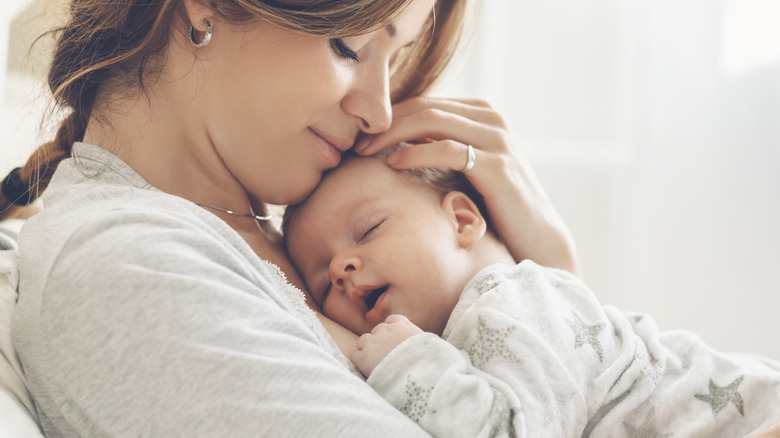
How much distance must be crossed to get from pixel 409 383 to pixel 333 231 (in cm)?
35

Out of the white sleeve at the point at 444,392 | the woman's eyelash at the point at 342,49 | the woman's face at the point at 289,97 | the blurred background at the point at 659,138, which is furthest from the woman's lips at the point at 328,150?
the blurred background at the point at 659,138

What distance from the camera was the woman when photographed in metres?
0.72

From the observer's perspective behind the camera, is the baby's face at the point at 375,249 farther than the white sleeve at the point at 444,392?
Yes

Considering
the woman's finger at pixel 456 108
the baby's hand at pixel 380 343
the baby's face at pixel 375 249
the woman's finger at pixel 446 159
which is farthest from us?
the woman's finger at pixel 456 108

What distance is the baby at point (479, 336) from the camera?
0.87 metres

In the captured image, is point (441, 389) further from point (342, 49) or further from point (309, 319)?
point (342, 49)

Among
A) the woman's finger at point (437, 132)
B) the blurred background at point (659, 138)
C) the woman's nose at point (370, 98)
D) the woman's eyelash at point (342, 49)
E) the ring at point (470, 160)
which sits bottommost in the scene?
the blurred background at point (659, 138)

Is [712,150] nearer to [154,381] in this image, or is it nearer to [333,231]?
[333,231]

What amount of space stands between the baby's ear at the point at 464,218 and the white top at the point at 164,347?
1.34 feet

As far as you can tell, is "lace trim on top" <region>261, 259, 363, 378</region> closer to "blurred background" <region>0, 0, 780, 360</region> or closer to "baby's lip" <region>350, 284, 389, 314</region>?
"baby's lip" <region>350, 284, 389, 314</region>

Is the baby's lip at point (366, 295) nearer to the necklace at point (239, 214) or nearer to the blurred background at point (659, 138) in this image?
the necklace at point (239, 214)

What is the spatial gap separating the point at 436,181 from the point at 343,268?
0.86 feet

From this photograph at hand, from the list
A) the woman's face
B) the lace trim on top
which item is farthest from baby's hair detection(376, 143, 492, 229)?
the lace trim on top

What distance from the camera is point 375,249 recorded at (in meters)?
1.09
